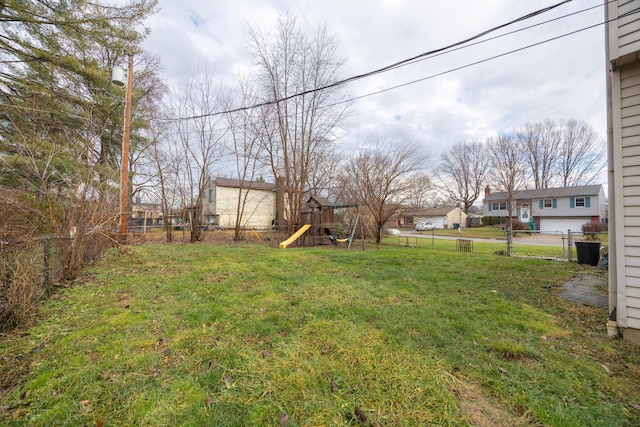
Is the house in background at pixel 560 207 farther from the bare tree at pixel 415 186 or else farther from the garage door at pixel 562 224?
the bare tree at pixel 415 186

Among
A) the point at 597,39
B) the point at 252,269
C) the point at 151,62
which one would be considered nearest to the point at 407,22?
the point at 597,39

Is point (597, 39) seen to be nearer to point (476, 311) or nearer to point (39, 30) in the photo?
point (476, 311)

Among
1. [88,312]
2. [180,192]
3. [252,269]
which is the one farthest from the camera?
[180,192]

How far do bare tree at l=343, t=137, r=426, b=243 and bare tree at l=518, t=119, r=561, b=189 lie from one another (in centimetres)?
2215

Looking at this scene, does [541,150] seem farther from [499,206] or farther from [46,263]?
[46,263]

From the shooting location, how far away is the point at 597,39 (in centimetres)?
435

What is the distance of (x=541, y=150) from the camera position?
97.8 feet

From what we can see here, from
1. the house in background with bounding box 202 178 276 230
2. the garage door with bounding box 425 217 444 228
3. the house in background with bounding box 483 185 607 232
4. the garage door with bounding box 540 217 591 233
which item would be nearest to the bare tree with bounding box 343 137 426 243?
the house in background with bounding box 202 178 276 230

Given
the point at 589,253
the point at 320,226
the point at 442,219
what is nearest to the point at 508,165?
the point at 442,219

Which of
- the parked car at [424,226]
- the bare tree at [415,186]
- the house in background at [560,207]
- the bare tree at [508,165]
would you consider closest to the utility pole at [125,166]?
the bare tree at [415,186]

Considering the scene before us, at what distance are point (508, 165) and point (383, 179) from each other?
19.4 m

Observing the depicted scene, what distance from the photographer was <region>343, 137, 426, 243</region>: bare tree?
13820mm

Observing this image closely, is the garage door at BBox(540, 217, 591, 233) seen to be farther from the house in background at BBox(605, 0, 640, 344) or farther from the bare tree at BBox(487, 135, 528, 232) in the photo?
the house in background at BBox(605, 0, 640, 344)

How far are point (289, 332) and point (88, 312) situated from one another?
2867 mm
